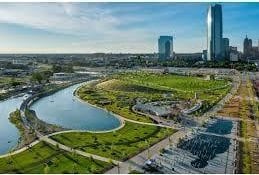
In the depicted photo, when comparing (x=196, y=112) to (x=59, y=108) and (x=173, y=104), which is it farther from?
(x=59, y=108)

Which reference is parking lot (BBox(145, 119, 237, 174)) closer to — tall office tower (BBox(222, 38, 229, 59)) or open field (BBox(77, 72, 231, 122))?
open field (BBox(77, 72, 231, 122))

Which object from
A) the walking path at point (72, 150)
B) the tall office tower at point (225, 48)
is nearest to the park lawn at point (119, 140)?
the walking path at point (72, 150)

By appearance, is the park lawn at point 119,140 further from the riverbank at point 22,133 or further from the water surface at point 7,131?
the water surface at point 7,131

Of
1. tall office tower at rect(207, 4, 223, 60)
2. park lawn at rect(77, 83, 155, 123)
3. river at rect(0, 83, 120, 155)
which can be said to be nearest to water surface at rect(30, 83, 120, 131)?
river at rect(0, 83, 120, 155)

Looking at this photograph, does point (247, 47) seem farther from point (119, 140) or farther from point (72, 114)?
point (119, 140)

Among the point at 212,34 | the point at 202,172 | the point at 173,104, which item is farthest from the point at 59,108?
the point at 212,34

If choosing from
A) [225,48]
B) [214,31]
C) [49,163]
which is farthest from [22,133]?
[225,48]
